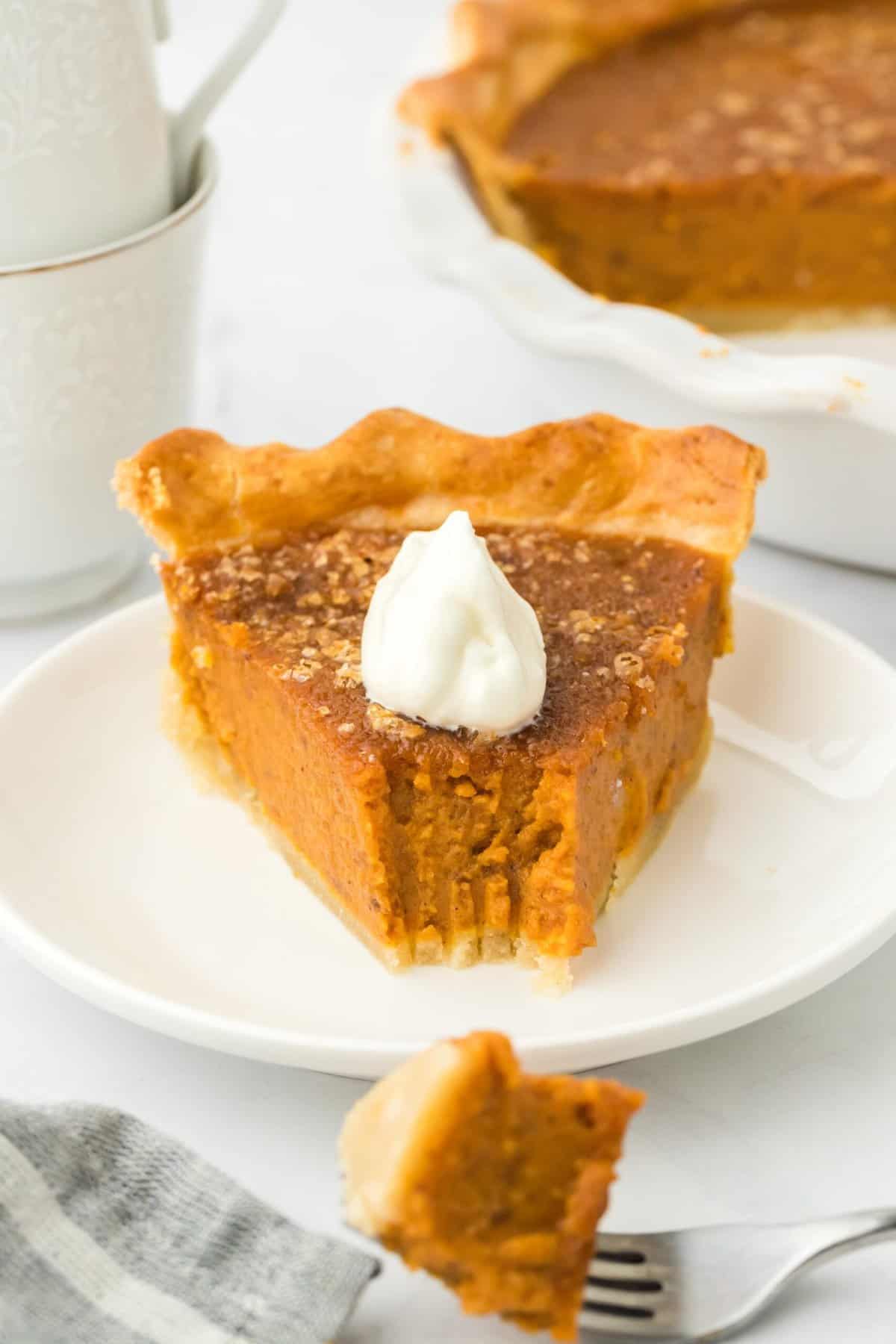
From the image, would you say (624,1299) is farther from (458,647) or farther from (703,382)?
(703,382)

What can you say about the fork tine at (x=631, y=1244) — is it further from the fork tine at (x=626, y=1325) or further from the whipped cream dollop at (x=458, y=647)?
the whipped cream dollop at (x=458, y=647)

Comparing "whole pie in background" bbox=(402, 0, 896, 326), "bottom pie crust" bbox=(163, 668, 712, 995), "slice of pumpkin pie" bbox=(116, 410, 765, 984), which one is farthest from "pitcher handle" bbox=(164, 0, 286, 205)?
"bottom pie crust" bbox=(163, 668, 712, 995)

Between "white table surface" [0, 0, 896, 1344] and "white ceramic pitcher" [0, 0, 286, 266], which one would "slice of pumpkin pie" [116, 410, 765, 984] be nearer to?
"white table surface" [0, 0, 896, 1344]

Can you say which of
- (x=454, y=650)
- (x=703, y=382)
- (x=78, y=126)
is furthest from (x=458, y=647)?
(x=78, y=126)


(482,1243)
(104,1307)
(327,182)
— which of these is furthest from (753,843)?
(327,182)

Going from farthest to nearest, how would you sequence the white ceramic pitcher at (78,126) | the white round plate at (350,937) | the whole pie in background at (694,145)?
the whole pie in background at (694,145), the white ceramic pitcher at (78,126), the white round plate at (350,937)

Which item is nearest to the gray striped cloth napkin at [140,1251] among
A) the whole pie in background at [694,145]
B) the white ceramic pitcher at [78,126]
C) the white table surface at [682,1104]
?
the white table surface at [682,1104]

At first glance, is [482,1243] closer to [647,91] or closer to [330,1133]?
[330,1133]
